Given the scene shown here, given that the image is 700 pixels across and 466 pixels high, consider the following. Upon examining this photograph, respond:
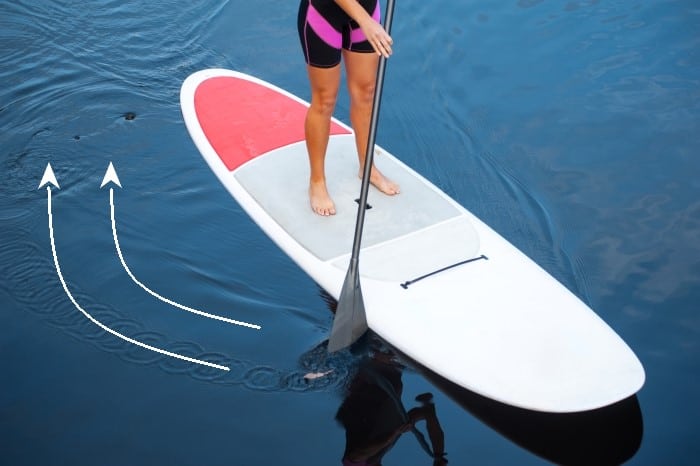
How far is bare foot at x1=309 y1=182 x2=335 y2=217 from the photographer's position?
323 centimetres

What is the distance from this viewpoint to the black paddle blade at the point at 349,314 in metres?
2.79

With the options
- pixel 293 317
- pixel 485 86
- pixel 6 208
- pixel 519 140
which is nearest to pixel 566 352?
pixel 293 317

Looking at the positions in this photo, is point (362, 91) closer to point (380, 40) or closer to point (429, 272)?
point (380, 40)

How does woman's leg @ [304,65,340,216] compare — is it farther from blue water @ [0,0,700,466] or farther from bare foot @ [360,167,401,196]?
blue water @ [0,0,700,466]

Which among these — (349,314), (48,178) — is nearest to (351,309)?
(349,314)

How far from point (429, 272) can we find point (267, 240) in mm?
753

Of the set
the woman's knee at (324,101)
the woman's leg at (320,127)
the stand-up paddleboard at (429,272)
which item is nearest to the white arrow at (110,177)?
the stand-up paddleboard at (429,272)

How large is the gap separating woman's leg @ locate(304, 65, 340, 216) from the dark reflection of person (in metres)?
0.69

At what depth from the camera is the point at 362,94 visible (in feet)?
10.3

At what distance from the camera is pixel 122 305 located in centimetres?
308

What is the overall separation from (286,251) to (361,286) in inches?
14.9

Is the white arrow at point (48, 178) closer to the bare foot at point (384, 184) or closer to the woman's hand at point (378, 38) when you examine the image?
the bare foot at point (384, 184)

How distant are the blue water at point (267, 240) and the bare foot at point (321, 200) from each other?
0.88 feet

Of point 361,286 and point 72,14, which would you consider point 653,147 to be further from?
point 72,14
